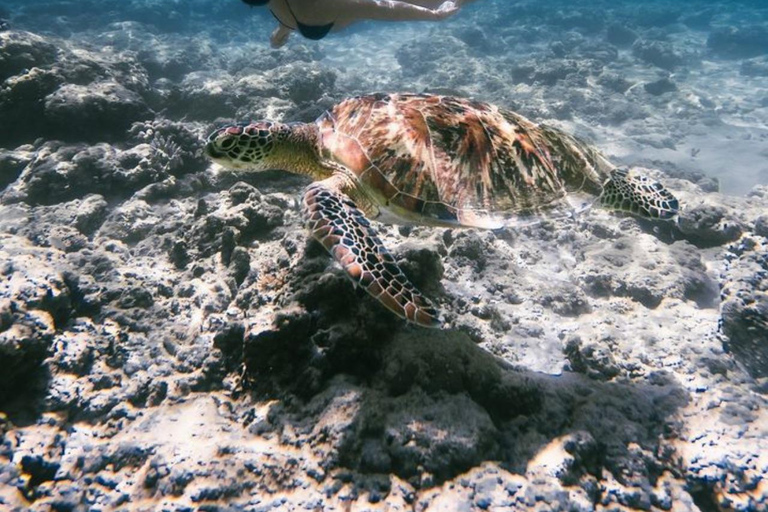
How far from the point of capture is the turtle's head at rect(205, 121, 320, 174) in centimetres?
318

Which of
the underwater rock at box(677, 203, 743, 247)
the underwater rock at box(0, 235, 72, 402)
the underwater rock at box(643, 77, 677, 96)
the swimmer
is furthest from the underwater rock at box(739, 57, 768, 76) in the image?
the underwater rock at box(0, 235, 72, 402)

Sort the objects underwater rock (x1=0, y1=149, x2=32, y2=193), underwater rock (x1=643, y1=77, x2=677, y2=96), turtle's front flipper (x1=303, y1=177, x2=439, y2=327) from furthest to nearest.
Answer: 1. underwater rock (x1=643, y1=77, x2=677, y2=96)
2. underwater rock (x1=0, y1=149, x2=32, y2=193)
3. turtle's front flipper (x1=303, y1=177, x2=439, y2=327)

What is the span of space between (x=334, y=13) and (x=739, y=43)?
28.0 meters

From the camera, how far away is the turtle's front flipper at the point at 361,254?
2205mm

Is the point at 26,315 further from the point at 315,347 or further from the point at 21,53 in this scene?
the point at 21,53

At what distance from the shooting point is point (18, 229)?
4.16 metres

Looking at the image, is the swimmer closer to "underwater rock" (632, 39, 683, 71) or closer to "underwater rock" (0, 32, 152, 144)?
"underwater rock" (0, 32, 152, 144)

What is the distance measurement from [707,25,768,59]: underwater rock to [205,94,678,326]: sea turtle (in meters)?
26.3

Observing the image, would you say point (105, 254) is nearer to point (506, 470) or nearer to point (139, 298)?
point (139, 298)

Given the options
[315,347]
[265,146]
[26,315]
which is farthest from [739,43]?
[26,315]

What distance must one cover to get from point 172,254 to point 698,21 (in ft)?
126

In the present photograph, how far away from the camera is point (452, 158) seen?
3.02 metres

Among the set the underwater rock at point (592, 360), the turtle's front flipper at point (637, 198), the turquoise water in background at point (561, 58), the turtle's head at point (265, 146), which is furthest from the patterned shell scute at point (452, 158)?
the turquoise water in background at point (561, 58)

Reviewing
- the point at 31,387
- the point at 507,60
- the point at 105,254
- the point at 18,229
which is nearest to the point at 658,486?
the point at 31,387
